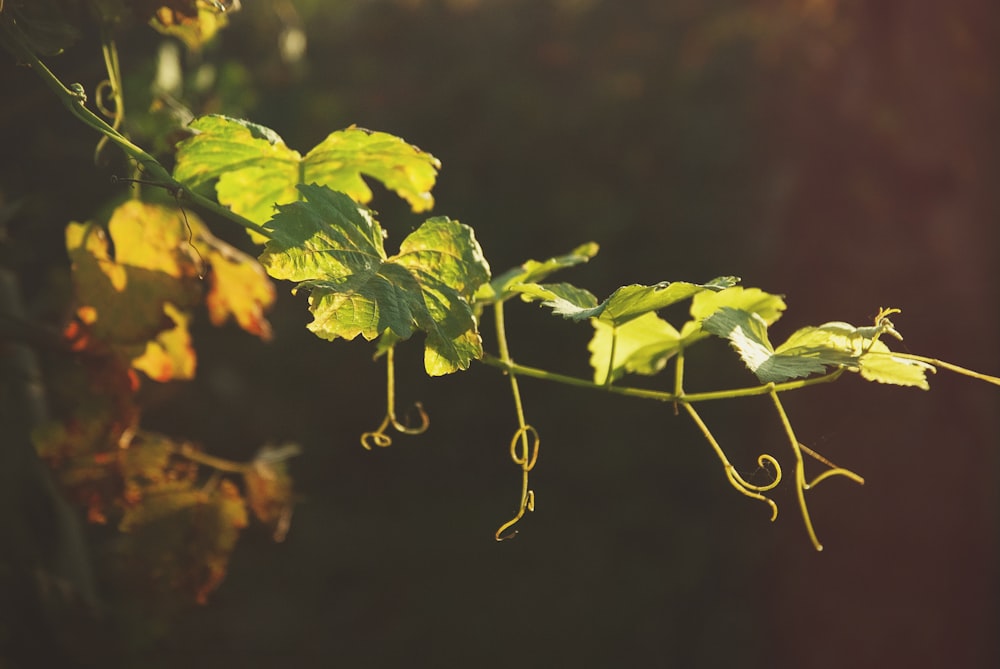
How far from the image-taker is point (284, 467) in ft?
3.31

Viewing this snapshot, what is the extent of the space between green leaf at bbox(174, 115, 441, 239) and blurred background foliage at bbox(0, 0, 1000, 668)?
5.95ft

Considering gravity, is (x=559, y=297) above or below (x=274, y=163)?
below

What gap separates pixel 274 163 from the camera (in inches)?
26.4

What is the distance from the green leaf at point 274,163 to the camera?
0.64 meters

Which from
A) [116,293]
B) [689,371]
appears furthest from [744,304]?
[689,371]

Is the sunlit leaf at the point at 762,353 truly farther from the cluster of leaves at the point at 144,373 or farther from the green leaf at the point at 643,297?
the cluster of leaves at the point at 144,373

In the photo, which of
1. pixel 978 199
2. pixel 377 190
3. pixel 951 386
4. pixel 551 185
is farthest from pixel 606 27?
pixel 951 386

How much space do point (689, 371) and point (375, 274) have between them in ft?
7.97

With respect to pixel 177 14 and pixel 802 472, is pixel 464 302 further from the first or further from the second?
pixel 177 14

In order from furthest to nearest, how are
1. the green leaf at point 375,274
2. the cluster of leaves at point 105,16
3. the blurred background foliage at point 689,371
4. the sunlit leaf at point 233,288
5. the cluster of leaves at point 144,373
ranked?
the blurred background foliage at point 689,371 < the sunlit leaf at point 233,288 < the cluster of leaves at point 144,373 < the cluster of leaves at point 105,16 < the green leaf at point 375,274

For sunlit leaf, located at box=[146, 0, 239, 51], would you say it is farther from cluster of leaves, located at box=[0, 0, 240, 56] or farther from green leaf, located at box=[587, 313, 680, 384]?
green leaf, located at box=[587, 313, 680, 384]

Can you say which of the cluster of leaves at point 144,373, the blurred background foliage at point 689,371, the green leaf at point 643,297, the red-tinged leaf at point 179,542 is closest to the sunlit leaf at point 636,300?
the green leaf at point 643,297

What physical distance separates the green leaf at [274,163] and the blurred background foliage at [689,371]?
71.4 inches

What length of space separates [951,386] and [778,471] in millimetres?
2441
